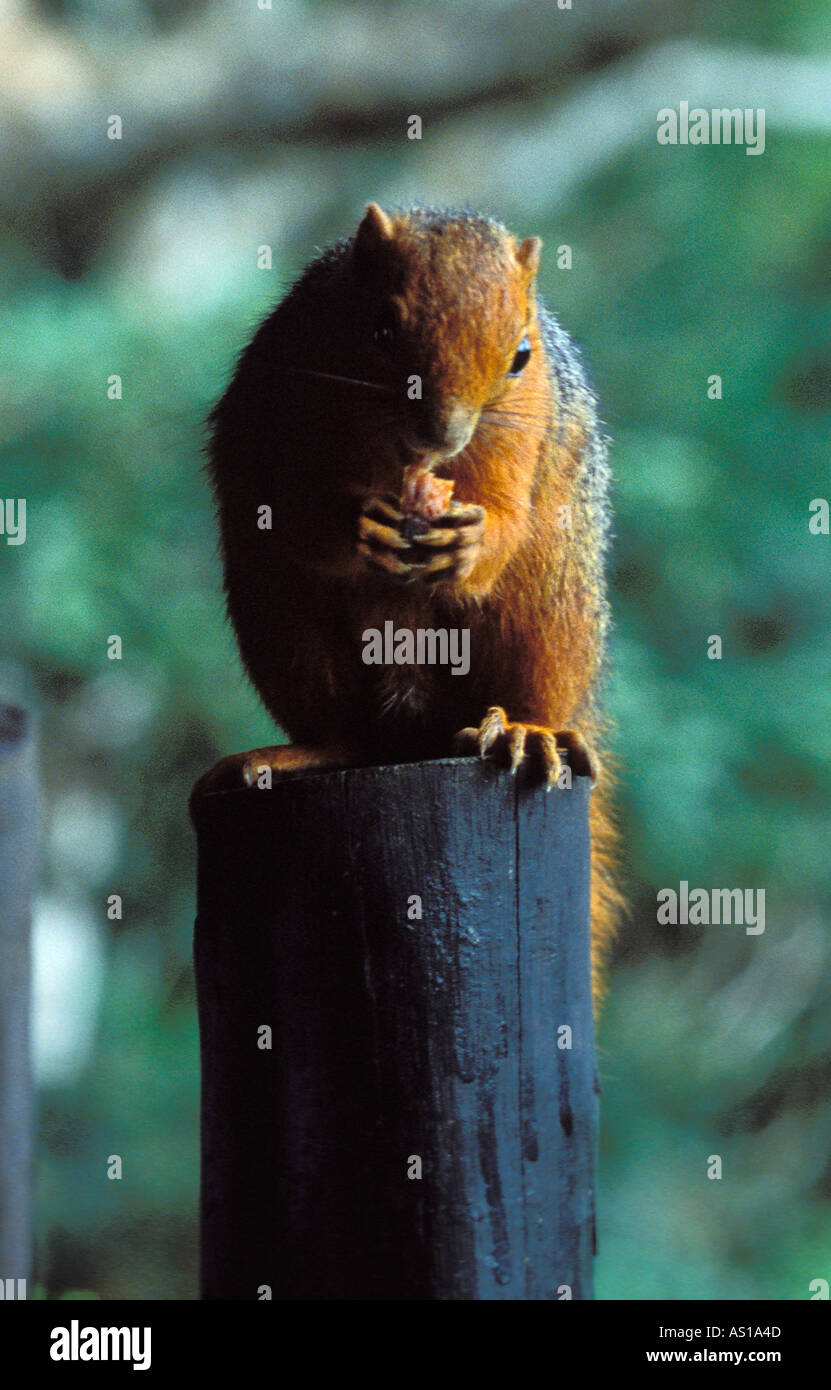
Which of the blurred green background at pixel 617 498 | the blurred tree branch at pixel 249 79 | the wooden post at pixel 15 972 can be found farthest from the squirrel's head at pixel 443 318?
the blurred tree branch at pixel 249 79

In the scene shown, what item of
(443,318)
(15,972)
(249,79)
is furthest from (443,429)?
(249,79)

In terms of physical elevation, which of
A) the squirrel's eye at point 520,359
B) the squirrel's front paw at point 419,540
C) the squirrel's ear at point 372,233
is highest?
the squirrel's ear at point 372,233

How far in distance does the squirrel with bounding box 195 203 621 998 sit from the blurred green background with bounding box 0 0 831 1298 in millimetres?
610

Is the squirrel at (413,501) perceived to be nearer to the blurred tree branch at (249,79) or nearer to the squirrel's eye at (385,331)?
the squirrel's eye at (385,331)

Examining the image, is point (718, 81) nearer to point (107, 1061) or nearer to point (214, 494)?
point (214, 494)

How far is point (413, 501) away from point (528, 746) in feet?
0.91

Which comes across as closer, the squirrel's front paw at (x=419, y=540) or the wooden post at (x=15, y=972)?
the wooden post at (x=15, y=972)

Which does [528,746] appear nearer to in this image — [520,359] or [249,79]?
[520,359]

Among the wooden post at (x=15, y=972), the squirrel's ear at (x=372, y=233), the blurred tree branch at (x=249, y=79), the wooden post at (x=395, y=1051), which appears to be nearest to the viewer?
the wooden post at (x=15, y=972)

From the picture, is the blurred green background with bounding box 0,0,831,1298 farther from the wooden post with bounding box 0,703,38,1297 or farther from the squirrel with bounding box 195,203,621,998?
the wooden post with bounding box 0,703,38,1297

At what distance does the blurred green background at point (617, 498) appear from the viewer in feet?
7.53

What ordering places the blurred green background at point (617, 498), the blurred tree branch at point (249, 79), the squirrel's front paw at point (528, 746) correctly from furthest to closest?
the blurred tree branch at point (249, 79) < the blurred green background at point (617, 498) < the squirrel's front paw at point (528, 746)

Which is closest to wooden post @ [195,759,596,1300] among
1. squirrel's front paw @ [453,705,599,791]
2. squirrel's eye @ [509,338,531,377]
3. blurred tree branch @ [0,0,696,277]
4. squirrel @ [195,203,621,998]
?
squirrel's front paw @ [453,705,599,791]
